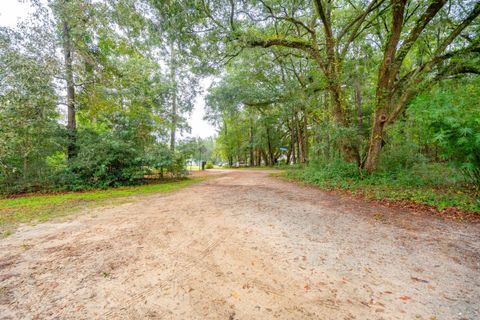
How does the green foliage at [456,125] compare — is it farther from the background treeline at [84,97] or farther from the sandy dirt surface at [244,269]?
the background treeline at [84,97]

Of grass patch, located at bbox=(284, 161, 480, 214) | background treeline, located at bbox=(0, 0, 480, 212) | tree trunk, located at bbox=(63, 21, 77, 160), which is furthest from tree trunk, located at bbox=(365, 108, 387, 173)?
tree trunk, located at bbox=(63, 21, 77, 160)

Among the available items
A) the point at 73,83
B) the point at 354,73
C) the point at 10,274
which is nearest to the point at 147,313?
the point at 10,274

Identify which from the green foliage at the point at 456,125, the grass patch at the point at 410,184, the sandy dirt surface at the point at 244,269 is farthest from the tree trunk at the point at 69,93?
the green foliage at the point at 456,125

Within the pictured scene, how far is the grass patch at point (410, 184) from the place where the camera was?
13.4 feet

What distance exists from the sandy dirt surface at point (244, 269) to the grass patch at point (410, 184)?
1.19m

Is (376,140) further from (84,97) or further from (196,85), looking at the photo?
(84,97)

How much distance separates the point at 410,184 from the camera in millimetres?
5559

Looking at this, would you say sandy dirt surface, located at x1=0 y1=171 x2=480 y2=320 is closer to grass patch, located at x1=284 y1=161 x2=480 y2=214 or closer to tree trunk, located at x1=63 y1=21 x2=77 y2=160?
grass patch, located at x1=284 y1=161 x2=480 y2=214

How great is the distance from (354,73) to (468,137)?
5.77 metres

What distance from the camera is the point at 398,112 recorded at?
611 centimetres

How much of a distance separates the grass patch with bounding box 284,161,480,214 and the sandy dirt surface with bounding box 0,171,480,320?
1.19 metres

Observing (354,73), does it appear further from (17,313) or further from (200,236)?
(17,313)

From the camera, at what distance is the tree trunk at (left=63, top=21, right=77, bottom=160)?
22.4 ft

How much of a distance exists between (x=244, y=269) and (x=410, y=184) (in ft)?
20.2
